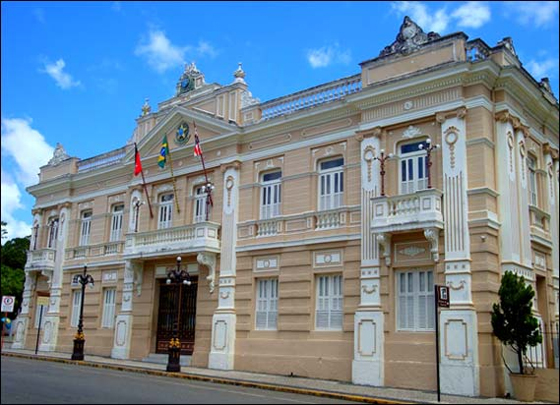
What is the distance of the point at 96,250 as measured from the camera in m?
30.2

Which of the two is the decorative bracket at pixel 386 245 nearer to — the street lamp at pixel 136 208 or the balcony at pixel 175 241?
the balcony at pixel 175 241

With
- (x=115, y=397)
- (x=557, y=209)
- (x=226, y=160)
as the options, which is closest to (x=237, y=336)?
(x=226, y=160)

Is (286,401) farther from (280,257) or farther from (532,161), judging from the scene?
(532,161)

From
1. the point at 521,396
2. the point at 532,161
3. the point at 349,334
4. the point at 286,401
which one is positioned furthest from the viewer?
the point at 532,161

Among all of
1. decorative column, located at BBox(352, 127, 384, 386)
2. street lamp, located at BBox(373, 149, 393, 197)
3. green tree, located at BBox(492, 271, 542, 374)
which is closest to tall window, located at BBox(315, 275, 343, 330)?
decorative column, located at BBox(352, 127, 384, 386)

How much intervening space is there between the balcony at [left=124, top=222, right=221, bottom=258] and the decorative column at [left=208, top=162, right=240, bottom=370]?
0.49 m

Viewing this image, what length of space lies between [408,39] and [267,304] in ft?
33.2

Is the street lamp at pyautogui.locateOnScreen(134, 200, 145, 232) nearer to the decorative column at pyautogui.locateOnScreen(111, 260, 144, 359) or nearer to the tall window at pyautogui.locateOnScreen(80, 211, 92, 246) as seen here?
the decorative column at pyautogui.locateOnScreen(111, 260, 144, 359)

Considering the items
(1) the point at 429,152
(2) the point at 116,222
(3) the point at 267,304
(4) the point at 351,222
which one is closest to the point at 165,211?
(2) the point at 116,222

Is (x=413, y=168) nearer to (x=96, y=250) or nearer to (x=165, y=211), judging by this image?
(x=165, y=211)

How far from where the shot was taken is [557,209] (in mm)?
22562

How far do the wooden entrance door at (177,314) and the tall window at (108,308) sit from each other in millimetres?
3092

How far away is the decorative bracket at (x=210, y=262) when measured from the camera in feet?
79.3

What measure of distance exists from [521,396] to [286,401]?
6.43 m
